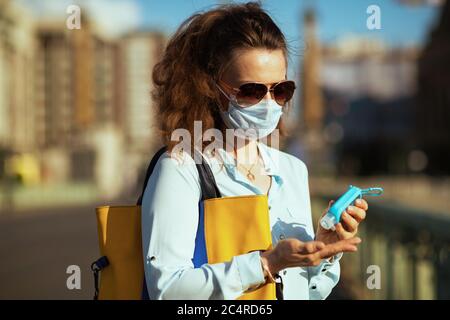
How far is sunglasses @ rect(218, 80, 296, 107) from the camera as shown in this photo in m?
2.18

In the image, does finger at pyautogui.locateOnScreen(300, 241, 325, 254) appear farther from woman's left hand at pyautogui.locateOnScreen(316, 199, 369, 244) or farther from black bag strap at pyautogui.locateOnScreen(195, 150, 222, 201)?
black bag strap at pyautogui.locateOnScreen(195, 150, 222, 201)

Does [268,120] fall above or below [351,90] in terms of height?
below

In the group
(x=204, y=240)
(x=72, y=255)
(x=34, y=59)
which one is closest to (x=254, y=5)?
(x=204, y=240)

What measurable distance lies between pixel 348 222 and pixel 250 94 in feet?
1.44

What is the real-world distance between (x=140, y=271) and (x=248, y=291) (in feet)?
0.90

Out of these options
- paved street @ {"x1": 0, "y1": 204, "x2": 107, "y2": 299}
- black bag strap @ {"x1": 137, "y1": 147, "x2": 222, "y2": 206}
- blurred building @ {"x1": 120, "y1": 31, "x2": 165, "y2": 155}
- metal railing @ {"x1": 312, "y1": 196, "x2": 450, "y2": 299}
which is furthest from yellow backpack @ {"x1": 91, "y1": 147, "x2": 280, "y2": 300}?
blurred building @ {"x1": 120, "y1": 31, "x2": 165, "y2": 155}

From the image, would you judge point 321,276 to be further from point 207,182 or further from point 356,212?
point 207,182

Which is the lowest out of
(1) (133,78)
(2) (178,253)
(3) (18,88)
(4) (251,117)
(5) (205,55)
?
(2) (178,253)

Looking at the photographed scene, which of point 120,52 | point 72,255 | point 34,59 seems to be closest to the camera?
point 72,255

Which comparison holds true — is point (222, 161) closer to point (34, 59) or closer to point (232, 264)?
point (232, 264)

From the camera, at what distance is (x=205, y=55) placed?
2.23 meters

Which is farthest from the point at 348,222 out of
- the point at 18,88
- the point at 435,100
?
the point at 18,88

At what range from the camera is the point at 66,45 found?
4503 inches
